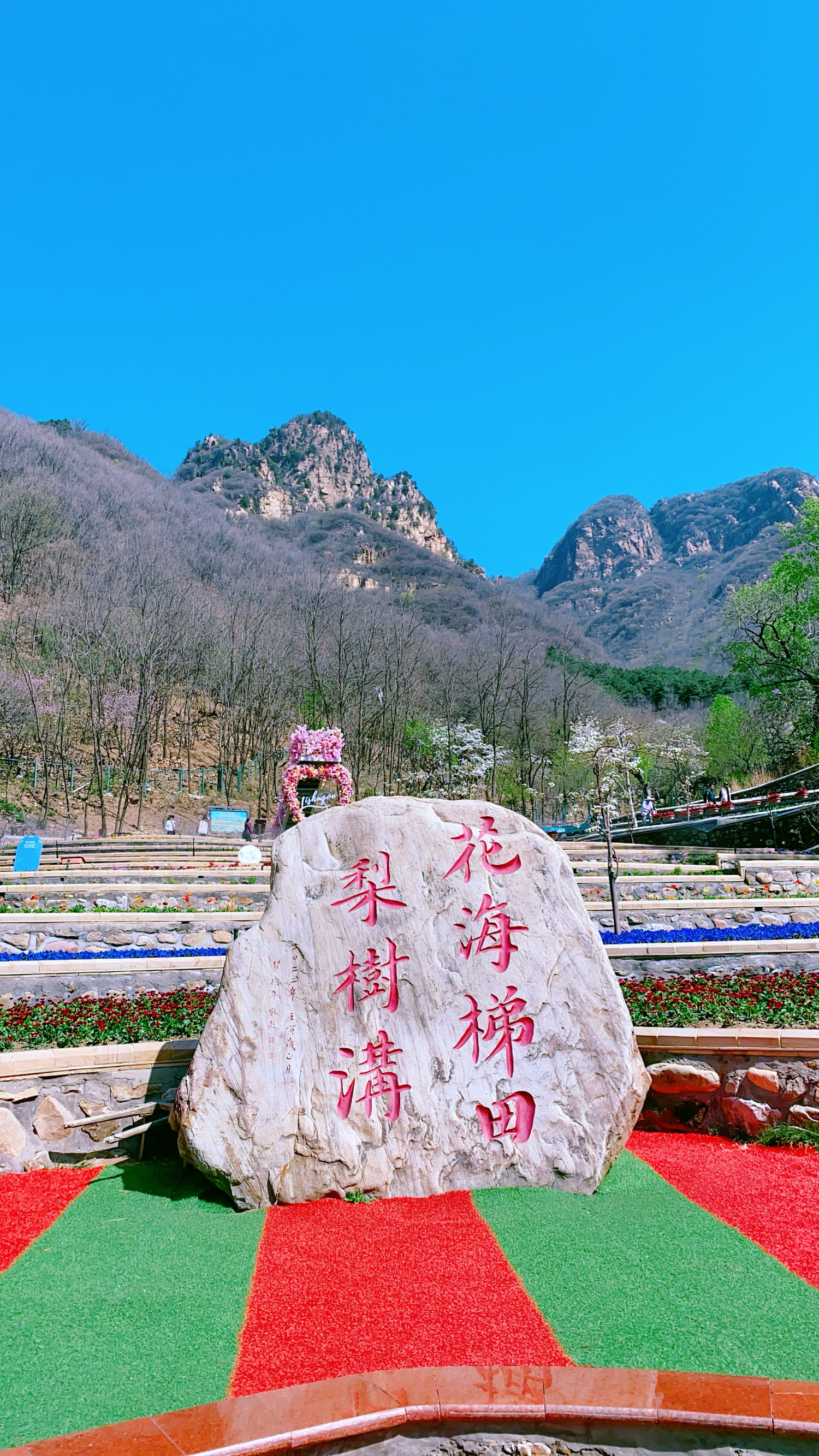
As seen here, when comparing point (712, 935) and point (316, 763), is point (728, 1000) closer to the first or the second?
point (712, 935)

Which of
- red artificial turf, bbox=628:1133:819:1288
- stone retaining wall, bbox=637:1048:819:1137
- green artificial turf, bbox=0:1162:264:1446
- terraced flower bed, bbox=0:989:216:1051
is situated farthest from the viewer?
terraced flower bed, bbox=0:989:216:1051

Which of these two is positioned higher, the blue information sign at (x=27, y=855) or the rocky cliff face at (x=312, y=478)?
the rocky cliff face at (x=312, y=478)

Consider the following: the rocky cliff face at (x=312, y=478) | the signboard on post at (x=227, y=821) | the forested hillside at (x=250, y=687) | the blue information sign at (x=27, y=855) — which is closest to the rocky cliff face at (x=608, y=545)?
the rocky cliff face at (x=312, y=478)

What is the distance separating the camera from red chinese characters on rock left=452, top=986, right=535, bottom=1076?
13.8ft

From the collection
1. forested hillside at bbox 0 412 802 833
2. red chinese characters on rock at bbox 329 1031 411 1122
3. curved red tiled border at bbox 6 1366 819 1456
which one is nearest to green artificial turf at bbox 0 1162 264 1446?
curved red tiled border at bbox 6 1366 819 1456

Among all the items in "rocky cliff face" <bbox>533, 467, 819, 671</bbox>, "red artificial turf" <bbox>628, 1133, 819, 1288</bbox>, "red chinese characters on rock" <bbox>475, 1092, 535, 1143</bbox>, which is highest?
"rocky cliff face" <bbox>533, 467, 819, 671</bbox>

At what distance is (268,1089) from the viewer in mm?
3982

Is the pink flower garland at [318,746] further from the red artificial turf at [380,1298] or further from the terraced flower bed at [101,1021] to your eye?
the red artificial turf at [380,1298]

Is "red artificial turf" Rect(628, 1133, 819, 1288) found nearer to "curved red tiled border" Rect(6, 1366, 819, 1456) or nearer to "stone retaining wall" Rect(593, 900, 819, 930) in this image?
"curved red tiled border" Rect(6, 1366, 819, 1456)

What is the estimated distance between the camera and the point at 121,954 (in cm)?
730

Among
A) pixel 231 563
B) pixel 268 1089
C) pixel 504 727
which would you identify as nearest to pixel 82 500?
pixel 231 563

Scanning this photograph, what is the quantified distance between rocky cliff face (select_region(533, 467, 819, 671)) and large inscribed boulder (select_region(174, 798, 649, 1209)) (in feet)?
191

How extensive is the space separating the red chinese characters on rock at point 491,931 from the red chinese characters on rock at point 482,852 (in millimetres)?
170

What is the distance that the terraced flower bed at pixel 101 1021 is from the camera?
4938 millimetres
